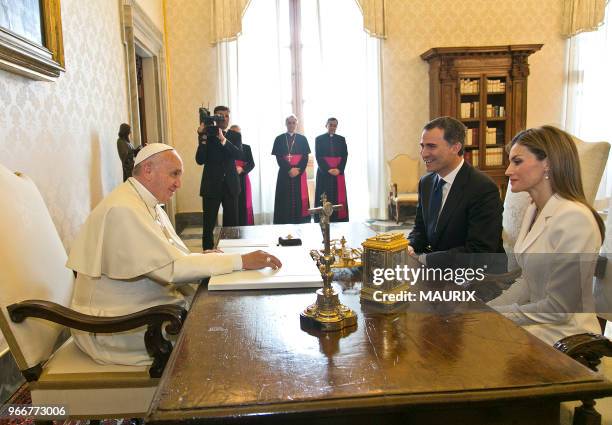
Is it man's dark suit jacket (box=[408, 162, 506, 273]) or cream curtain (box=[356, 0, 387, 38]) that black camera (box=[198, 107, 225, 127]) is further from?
man's dark suit jacket (box=[408, 162, 506, 273])

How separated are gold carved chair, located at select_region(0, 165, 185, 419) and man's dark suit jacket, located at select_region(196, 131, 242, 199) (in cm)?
401

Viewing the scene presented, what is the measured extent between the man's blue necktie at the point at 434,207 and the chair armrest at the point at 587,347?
4.46 feet

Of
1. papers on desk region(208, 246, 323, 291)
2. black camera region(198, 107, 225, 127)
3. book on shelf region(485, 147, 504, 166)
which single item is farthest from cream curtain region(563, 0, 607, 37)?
papers on desk region(208, 246, 323, 291)

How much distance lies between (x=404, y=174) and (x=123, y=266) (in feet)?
21.9

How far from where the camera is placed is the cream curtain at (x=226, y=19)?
7766 millimetres

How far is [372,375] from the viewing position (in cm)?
110

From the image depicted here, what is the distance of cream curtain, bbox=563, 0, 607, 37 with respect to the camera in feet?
26.9

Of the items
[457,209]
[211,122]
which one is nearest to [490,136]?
[211,122]

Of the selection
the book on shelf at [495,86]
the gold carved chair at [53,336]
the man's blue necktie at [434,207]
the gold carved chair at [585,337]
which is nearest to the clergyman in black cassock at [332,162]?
the book on shelf at [495,86]

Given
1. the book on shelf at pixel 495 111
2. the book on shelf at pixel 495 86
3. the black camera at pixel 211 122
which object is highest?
the book on shelf at pixel 495 86

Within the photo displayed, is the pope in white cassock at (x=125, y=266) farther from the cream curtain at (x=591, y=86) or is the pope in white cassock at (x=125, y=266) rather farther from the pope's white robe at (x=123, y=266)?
the cream curtain at (x=591, y=86)

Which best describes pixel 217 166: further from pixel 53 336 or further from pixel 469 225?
pixel 53 336

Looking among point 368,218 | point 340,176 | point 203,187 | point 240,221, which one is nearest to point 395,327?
point 203,187

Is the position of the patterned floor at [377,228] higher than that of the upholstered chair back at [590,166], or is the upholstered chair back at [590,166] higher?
the upholstered chair back at [590,166]
